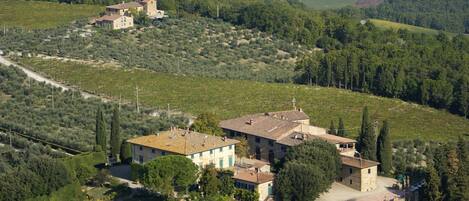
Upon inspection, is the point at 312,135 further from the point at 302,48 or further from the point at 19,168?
the point at 302,48

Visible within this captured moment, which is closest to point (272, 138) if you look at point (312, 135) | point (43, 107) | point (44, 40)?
point (312, 135)

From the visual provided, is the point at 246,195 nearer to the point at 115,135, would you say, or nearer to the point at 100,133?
the point at 115,135

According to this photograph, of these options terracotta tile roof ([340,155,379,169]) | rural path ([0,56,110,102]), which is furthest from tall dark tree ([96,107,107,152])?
rural path ([0,56,110,102])

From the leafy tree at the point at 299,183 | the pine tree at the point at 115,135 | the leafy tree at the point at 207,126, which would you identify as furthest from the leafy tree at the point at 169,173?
the pine tree at the point at 115,135

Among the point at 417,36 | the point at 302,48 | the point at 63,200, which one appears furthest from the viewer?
the point at 417,36

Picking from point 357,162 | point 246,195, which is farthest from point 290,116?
point 246,195

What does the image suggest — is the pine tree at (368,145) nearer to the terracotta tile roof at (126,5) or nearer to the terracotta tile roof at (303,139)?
the terracotta tile roof at (303,139)
